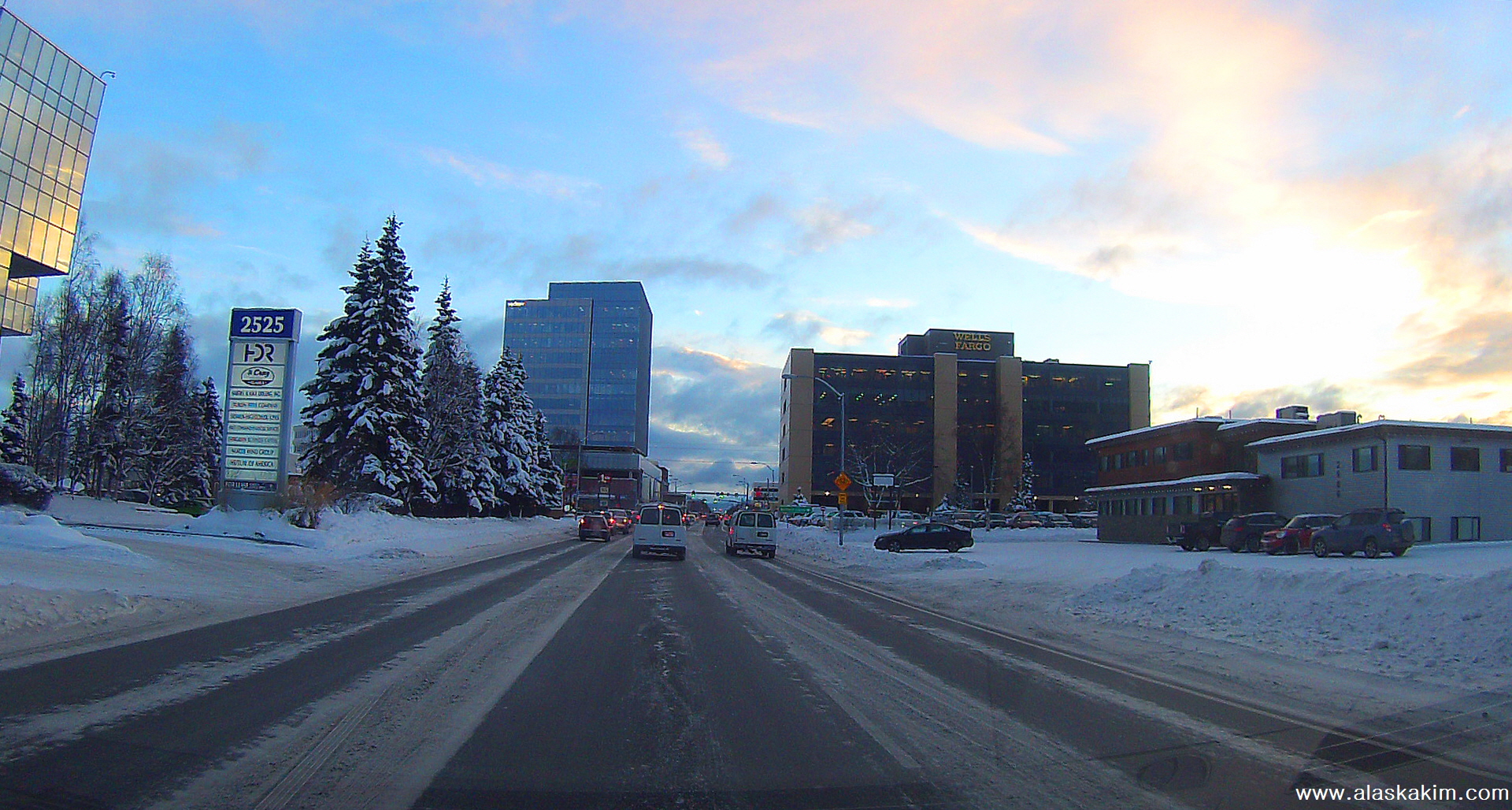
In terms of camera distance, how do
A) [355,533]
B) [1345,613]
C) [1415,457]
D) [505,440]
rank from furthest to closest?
[505,440] → [1415,457] → [355,533] → [1345,613]

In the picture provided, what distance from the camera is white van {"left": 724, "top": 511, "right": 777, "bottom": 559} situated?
3822 centimetres

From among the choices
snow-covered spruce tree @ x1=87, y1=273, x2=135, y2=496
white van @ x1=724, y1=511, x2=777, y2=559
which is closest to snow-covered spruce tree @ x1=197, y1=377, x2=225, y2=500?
snow-covered spruce tree @ x1=87, y1=273, x2=135, y2=496

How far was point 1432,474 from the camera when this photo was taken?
128ft

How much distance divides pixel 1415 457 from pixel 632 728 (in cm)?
4380

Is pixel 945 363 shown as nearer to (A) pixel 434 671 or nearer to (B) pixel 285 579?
(B) pixel 285 579

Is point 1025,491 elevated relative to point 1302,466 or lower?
lower

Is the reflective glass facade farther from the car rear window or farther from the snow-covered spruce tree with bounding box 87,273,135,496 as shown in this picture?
the car rear window

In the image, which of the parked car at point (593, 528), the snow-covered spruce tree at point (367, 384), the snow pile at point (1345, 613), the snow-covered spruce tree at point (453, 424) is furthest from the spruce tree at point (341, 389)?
the snow pile at point (1345, 613)

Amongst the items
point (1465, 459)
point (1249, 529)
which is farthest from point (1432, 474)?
point (1249, 529)

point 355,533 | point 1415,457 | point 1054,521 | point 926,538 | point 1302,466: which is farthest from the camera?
Answer: point 1054,521

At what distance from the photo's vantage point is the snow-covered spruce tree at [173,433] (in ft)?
170

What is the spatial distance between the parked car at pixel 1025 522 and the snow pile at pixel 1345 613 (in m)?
62.2

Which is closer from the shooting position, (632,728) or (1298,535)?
(632,728)

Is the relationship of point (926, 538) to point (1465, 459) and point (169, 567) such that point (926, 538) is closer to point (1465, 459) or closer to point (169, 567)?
point (1465, 459)
